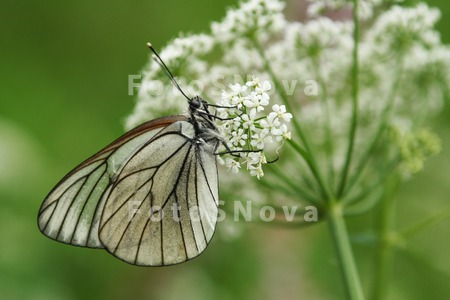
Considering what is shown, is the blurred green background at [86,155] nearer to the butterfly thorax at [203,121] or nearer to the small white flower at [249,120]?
the butterfly thorax at [203,121]

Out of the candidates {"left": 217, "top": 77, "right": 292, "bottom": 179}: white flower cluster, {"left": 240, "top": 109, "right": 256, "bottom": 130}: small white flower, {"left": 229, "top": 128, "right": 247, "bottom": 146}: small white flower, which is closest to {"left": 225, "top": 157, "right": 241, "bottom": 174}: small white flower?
{"left": 217, "top": 77, "right": 292, "bottom": 179}: white flower cluster

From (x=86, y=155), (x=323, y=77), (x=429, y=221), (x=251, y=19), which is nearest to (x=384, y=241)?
(x=429, y=221)

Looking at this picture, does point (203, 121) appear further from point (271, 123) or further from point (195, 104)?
point (271, 123)

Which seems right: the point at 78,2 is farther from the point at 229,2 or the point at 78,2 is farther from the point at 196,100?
the point at 196,100

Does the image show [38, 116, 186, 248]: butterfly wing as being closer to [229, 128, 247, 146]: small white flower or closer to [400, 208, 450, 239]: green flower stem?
[229, 128, 247, 146]: small white flower

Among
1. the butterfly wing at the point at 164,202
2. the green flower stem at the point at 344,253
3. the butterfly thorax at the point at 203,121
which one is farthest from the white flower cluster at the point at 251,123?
the green flower stem at the point at 344,253

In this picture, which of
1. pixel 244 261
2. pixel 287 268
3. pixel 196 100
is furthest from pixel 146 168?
pixel 287 268
